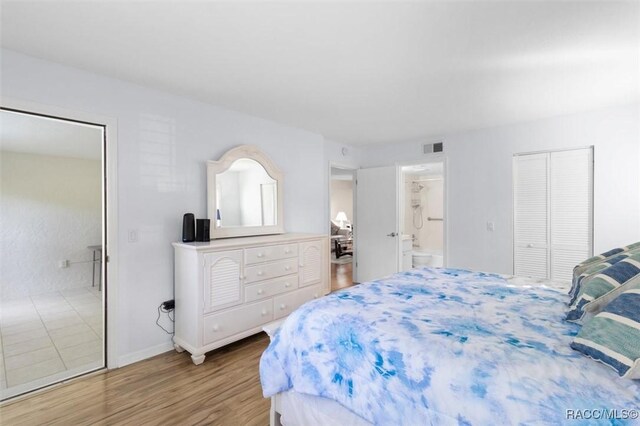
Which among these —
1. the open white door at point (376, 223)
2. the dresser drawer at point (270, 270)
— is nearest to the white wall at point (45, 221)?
the dresser drawer at point (270, 270)

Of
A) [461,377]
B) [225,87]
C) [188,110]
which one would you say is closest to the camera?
[461,377]

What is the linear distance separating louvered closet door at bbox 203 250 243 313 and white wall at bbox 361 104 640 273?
2.95 m

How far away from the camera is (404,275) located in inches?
91.6

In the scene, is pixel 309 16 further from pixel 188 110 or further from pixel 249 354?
pixel 249 354

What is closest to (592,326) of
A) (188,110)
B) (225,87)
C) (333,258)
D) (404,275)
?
(404,275)

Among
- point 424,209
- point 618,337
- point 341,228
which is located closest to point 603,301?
point 618,337

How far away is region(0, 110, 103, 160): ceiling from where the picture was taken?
10.8ft

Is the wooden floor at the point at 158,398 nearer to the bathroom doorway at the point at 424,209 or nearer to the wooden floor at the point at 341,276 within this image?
the wooden floor at the point at 341,276

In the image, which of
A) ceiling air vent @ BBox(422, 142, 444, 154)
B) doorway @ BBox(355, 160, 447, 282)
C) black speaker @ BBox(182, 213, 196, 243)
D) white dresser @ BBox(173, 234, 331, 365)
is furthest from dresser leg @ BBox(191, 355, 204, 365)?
ceiling air vent @ BBox(422, 142, 444, 154)

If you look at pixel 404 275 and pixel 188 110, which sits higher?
pixel 188 110

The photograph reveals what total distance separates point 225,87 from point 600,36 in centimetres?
268

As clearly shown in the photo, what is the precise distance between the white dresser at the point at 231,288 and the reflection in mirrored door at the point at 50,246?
82 centimetres

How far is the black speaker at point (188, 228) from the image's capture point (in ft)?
8.82

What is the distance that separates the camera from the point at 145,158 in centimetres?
260
